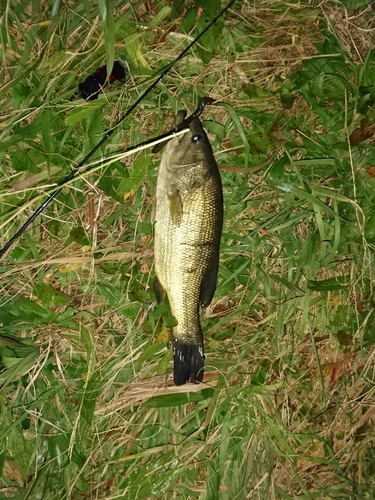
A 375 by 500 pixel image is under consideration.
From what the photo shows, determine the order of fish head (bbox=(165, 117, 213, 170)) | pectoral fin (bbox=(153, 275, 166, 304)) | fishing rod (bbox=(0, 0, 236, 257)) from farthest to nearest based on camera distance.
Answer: pectoral fin (bbox=(153, 275, 166, 304)) < fishing rod (bbox=(0, 0, 236, 257)) < fish head (bbox=(165, 117, 213, 170))

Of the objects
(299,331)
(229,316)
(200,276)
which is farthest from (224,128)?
(299,331)

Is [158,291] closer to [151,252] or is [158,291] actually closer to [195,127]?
[151,252]

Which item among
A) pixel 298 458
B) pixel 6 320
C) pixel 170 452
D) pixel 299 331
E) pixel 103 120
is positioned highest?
pixel 103 120

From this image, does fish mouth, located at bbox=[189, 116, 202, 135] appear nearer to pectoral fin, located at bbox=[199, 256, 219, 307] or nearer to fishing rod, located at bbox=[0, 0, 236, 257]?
fishing rod, located at bbox=[0, 0, 236, 257]

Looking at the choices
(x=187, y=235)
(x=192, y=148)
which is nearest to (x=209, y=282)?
(x=187, y=235)

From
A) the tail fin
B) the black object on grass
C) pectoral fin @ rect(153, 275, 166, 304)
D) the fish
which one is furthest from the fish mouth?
the tail fin

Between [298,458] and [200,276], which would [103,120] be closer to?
[200,276]
